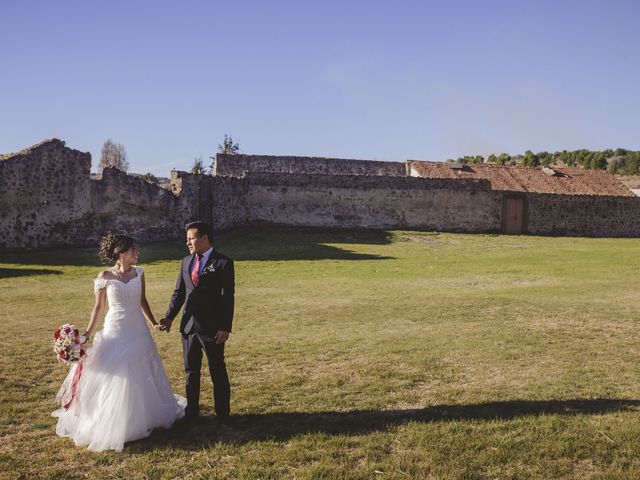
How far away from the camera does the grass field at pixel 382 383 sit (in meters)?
4.65

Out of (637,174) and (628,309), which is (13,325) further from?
(637,174)

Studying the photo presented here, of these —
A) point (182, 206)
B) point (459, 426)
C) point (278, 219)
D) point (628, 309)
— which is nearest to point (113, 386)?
point (459, 426)

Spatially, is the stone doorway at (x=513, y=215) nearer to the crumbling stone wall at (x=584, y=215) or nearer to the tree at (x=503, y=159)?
the crumbling stone wall at (x=584, y=215)

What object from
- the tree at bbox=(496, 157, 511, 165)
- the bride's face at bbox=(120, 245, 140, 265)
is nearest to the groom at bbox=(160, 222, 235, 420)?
the bride's face at bbox=(120, 245, 140, 265)

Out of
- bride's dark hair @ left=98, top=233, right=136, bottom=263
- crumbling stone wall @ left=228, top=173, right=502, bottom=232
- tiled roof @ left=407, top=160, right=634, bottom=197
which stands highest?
tiled roof @ left=407, top=160, right=634, bottom=197

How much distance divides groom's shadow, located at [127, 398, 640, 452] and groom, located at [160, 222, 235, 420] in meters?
0.29

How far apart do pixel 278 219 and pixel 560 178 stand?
21476 millimetres

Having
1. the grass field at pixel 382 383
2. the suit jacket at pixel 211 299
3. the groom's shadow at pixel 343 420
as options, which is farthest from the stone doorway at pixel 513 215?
the suit jacket at pixel 211 299

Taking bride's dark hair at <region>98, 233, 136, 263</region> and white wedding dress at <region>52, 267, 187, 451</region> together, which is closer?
white wedding dress at <region>52, 267, 187, 451</region>

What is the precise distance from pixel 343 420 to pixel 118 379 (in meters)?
2.15

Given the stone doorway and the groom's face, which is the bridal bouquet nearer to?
the groom's face

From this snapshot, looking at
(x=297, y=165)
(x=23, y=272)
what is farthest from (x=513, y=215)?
(x=23, y=272)

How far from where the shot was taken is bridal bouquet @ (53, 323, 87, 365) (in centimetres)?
518

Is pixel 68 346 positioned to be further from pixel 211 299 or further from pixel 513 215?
pixel 513 215
